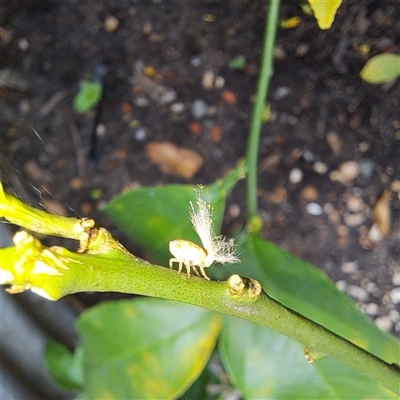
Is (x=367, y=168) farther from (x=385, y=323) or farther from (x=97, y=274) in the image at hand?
(x=97, y=274)

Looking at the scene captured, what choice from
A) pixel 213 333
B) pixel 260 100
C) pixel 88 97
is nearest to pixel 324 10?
pixel 260 100

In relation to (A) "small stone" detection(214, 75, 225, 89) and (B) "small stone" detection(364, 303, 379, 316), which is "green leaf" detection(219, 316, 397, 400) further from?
(A) "small stone" detection(214, 75, 225, 89)

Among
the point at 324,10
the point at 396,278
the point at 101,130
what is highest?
the point at 324,10

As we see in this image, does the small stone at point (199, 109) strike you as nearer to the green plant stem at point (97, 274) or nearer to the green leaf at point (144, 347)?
the green leaf at point (144, 347)

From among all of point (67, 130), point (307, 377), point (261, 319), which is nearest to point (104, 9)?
point (67, 130)

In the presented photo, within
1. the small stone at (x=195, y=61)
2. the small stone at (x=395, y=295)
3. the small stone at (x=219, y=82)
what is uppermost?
the small stone at (x=195, y=61)

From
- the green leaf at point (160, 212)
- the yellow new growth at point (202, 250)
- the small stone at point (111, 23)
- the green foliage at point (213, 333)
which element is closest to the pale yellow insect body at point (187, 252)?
the yellow new growth at point (202, 250)
